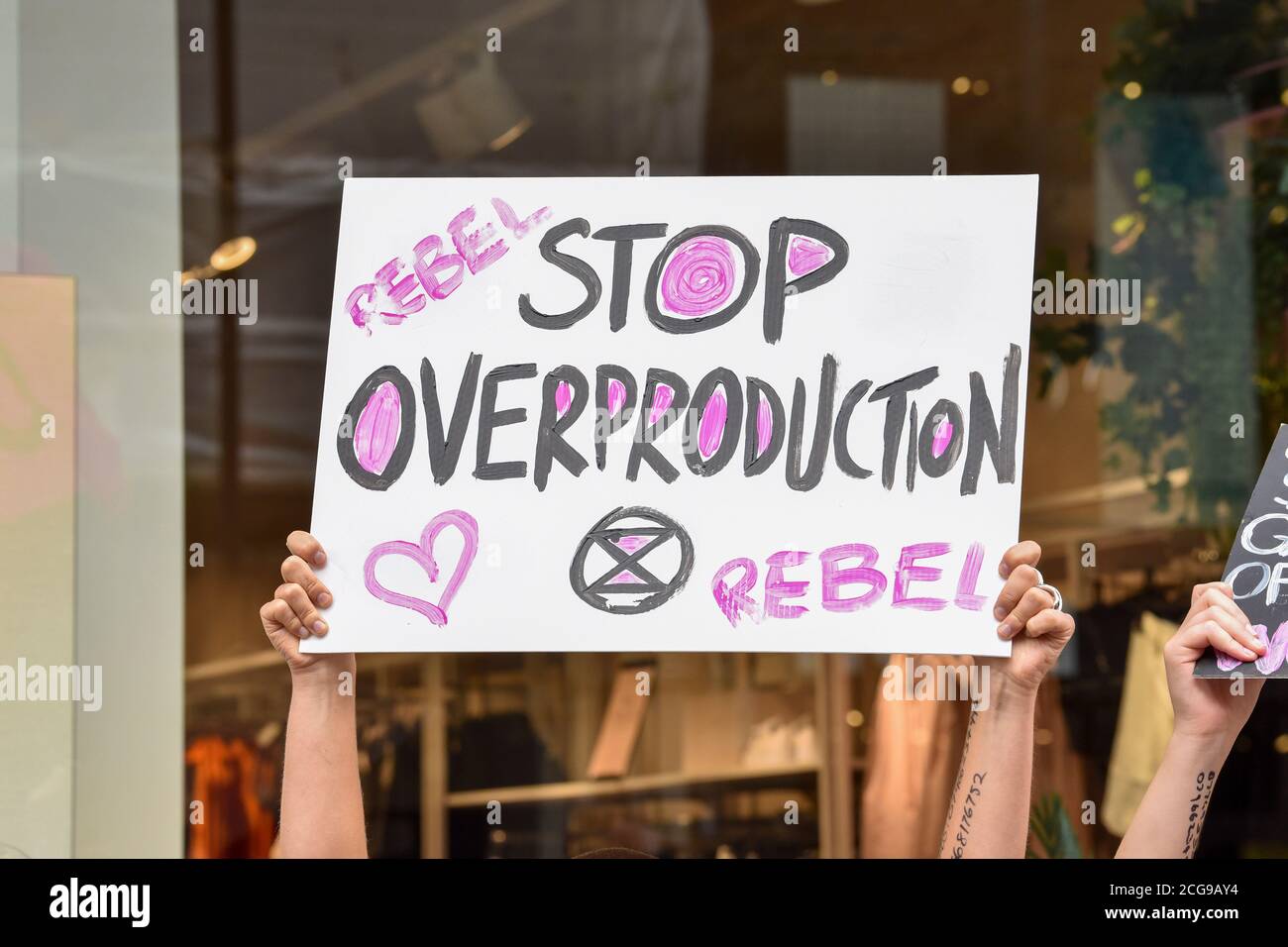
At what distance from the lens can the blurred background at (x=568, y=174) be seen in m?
2.73

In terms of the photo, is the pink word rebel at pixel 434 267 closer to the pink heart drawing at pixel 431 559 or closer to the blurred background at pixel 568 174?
the pink heart drawing at pixel 431 559

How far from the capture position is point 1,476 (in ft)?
8.56

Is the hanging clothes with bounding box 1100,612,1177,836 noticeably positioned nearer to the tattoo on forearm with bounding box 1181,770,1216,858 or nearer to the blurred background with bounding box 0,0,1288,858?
the blurred background with bounding box 0,0,1288,858

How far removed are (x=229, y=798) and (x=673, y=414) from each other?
161 cm

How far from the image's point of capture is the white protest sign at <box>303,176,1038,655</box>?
6.02 feet

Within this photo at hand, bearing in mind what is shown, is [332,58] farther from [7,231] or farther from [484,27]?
[7,231]

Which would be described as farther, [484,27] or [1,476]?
[484,27]

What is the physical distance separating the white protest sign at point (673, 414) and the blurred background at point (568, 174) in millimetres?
934

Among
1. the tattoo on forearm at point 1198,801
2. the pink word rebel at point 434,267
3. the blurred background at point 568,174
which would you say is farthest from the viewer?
the blurred background at point 568,174

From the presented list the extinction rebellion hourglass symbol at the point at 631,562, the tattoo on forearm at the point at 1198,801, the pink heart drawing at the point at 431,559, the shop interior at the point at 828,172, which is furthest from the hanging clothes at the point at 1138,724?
the pink heart drawing at the point at 431,559

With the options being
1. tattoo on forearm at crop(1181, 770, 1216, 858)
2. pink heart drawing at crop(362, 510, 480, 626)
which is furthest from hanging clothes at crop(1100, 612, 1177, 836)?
pink heart drawing at crop(362, 510, 480, 626)

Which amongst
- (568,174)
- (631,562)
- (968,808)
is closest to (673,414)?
(631,562)

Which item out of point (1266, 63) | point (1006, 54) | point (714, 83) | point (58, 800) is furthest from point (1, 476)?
point (1266, 63)
